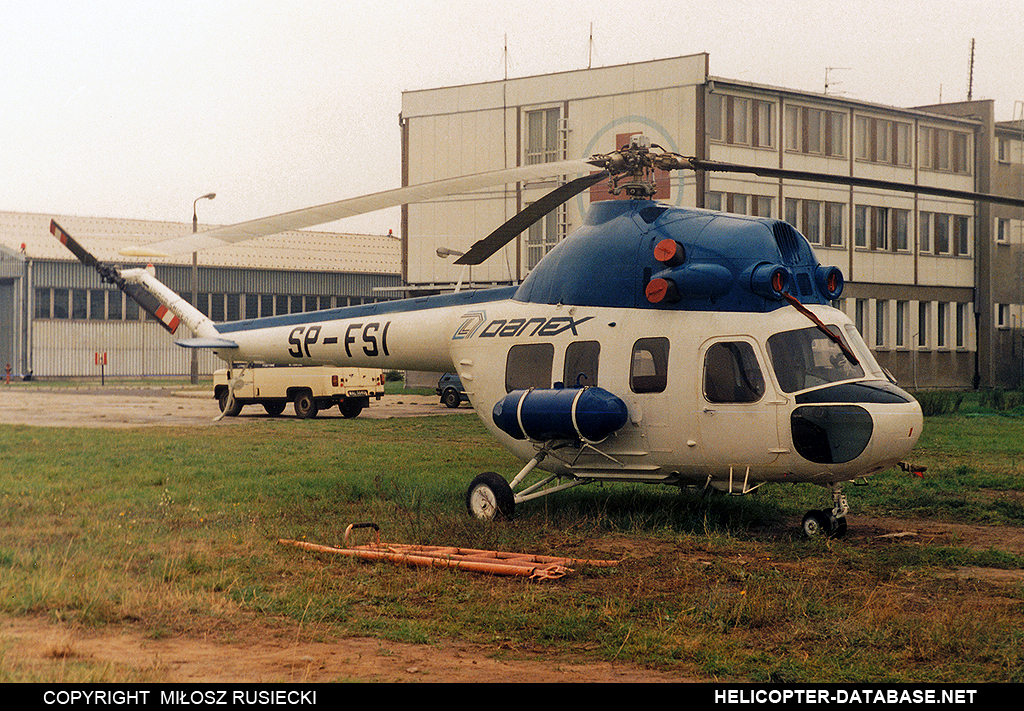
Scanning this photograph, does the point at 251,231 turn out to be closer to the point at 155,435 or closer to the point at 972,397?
the point at 155,435

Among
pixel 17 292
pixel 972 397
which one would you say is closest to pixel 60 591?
pixel 972 397

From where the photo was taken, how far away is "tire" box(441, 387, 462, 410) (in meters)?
35.8

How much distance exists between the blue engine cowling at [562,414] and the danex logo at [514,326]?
0.76 metres

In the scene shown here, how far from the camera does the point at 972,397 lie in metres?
38.4

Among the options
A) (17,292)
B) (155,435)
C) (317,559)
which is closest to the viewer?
(317,559)

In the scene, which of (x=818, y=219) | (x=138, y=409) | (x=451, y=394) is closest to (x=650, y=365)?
(x=451, y=394)

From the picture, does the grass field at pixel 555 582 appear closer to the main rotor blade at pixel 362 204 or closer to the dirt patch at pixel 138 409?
the main rotor blade at pixel 362 204

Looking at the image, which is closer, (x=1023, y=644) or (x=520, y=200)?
(x=1023, y=644)

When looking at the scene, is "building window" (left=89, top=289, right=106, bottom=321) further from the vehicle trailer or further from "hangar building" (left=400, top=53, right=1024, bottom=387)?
the vehicle trailer

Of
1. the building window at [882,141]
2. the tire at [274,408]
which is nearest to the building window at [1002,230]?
the building window at [882,141]

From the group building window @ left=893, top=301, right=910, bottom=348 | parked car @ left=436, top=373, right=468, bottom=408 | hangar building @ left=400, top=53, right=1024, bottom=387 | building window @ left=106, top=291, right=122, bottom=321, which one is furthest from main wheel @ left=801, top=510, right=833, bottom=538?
building window @ left=106, top=291, right=122, bottom=321

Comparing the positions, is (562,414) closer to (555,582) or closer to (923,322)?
(555,582)

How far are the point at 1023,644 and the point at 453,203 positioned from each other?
41137 millimetres

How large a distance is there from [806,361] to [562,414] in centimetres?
270
